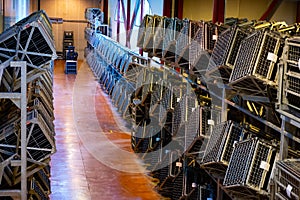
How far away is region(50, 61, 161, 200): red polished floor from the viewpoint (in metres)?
9.00

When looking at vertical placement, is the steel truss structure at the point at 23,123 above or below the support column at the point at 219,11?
below

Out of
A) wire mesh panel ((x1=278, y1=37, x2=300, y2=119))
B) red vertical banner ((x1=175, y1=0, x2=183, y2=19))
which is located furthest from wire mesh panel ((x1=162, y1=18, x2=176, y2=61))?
wire mesh panel ((x1=278, y1=37, x2=300, y2=119))

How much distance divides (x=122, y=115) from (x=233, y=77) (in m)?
9.85

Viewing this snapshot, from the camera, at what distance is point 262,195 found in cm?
493

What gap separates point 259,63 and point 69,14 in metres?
28.4

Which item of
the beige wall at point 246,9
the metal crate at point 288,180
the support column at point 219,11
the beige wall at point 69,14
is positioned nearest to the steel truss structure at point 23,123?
the metal crate at point 288,180

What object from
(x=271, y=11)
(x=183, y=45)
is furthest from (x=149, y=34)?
(x=271, y=11)

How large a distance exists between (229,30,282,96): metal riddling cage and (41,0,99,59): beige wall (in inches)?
1086

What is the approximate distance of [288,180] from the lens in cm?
416

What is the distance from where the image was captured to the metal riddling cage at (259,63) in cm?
483

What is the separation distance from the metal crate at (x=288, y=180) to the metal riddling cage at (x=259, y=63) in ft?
2.72

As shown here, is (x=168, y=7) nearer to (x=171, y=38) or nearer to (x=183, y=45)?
(x=171, y=38)

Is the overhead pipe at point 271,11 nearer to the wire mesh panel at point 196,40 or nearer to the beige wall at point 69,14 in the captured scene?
the wire mesh panel at point 196,40

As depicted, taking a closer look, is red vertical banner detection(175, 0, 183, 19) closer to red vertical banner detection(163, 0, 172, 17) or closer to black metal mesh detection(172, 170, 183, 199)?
red vertical banner detection(163, 0, 172, 17)
